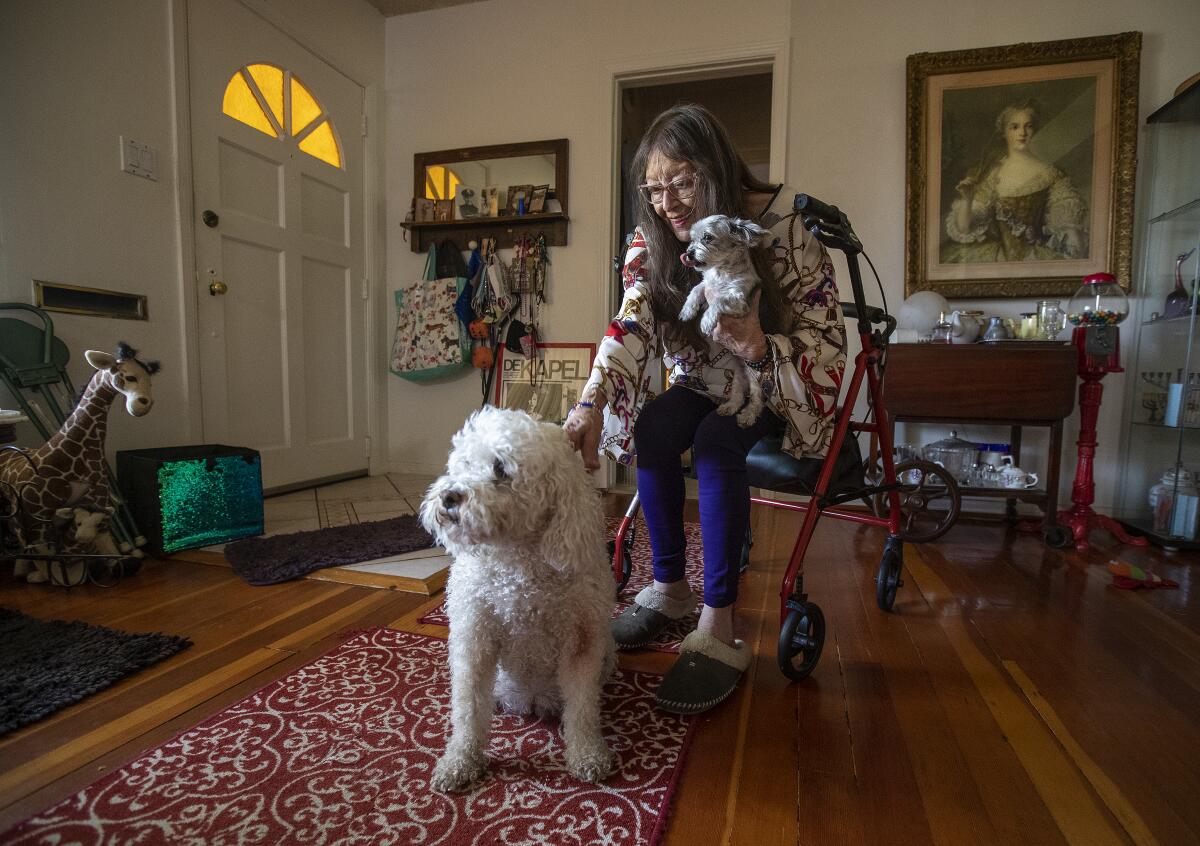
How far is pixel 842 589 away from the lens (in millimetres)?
1807

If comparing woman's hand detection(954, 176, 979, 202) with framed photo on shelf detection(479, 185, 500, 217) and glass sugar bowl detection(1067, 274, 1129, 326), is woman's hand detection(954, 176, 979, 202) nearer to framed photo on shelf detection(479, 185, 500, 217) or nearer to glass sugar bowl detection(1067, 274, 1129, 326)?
glass sugar bowl detection(1067, 274, 1129, 326)

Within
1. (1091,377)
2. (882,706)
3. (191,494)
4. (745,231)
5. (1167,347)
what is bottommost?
(882,706)

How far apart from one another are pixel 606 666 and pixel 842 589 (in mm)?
1022

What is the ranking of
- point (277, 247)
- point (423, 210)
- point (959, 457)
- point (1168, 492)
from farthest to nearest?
point (423, 210), point (277, 247), point (959, 457), point (1168, 492)

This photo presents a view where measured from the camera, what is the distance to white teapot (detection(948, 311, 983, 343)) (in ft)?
8.45

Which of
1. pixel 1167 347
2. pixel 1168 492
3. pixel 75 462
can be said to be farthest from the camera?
pixel 1167 347

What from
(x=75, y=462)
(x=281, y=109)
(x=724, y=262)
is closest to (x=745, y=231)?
(x=724, y=262)

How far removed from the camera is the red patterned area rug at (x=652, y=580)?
4.67ft

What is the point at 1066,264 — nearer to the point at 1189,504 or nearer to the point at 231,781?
the point at 1189,504

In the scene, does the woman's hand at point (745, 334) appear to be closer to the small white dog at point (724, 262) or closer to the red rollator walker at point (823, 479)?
the small white dog at point (724, 262)

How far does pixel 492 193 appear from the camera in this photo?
11.2ft

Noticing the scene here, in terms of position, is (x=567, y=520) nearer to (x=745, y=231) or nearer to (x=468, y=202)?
(x=745, y=231)

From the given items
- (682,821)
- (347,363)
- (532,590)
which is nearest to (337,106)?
(347,363)

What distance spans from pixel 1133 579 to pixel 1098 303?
1.33 m
